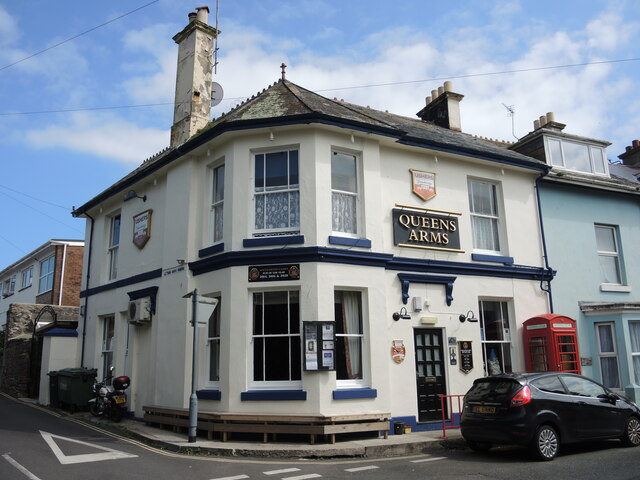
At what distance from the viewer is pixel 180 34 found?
16.3 meters

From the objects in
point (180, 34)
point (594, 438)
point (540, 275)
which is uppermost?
point (180, 34)

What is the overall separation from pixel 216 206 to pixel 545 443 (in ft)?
27.8

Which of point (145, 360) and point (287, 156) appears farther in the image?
point (145, 360)

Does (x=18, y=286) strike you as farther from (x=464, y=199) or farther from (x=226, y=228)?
(x=464, y=199)

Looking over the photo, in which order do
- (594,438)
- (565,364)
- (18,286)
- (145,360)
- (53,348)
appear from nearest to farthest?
(594,438)
(565,364)
(145,360)
(53,348)
(18,286)

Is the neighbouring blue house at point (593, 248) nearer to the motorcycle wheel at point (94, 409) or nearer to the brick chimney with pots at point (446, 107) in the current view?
the brick chimney with pots at point (446, 107)

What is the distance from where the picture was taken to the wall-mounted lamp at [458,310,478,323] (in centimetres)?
1320

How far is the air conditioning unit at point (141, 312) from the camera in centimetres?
1405

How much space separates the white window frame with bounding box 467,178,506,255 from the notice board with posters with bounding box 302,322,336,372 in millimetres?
5298

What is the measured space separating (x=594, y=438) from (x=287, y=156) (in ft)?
27.0

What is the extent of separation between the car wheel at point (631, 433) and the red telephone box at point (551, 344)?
2.88 metres

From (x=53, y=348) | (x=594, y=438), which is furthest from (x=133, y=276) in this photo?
(x=594, y=438)

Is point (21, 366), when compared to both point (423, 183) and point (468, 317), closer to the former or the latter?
point (423, 183)

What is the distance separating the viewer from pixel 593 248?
1602 centimetres
